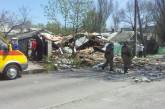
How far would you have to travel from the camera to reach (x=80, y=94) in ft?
44.0

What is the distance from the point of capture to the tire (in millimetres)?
17656

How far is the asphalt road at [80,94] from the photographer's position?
1136 centimetres

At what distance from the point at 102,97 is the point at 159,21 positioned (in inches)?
1610

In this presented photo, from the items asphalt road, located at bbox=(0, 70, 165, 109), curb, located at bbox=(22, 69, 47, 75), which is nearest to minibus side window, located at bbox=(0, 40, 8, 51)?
asphalt road, located at bbox=(0, 70, 165, 109)

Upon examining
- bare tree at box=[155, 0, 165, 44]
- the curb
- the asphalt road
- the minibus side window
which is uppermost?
bare tree at box=[155, 0, 165, 44]

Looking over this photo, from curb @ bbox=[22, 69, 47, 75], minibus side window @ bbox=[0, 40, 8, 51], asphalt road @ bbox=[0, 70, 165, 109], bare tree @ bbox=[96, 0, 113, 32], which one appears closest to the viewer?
asphalt road @ bbox=[0, 70, 165, 109]

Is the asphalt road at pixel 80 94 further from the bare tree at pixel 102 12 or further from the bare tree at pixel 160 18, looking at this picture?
the bare tree at pixel 102 12

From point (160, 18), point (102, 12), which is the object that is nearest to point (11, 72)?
point (160, 18)

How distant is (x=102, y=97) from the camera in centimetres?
1280

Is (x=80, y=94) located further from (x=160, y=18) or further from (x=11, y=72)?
(x=160, y=18)

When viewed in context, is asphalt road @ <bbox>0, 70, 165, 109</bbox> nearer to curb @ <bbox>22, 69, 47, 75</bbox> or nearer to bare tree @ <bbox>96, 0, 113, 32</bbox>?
curb @ <bbox>22, 69, 47, 75</bbox>

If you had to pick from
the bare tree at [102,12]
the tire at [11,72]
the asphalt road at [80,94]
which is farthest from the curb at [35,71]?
the bare tree at [102,12]

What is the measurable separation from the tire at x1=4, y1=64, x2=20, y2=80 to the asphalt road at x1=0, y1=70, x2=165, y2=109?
0.39 meters

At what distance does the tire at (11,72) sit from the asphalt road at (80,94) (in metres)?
0.39
